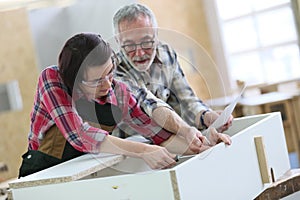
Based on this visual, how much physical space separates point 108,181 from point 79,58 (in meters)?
0.29

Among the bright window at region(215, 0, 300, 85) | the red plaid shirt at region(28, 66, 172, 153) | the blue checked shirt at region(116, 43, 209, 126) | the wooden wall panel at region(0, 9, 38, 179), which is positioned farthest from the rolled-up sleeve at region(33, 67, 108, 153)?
the bright window at region(215, 0, 300, 85)

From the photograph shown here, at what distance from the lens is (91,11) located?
13.4ft

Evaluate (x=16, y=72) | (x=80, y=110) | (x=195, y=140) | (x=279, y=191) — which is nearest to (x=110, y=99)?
(x=80, y=110)

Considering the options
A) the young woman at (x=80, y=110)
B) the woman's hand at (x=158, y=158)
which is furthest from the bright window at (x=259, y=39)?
the woman's hand at (x=158, y=158)

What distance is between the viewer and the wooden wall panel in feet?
13.5

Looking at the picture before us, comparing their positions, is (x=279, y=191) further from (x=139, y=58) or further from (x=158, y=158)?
(x=139, y=58)

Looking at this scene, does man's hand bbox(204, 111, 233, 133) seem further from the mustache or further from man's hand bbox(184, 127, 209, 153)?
the mustache

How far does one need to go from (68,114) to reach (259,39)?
3.81 meters

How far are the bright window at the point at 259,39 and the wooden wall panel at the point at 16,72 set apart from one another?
163 cm

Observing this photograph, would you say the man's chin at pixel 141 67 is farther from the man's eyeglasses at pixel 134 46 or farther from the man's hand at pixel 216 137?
the man's hand at pixel 216 137

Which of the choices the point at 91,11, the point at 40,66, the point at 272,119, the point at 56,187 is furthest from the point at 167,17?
the point at 56,187

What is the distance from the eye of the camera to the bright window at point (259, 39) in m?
4.61

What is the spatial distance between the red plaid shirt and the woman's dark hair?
0.07 feet

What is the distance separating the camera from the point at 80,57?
112 cm
